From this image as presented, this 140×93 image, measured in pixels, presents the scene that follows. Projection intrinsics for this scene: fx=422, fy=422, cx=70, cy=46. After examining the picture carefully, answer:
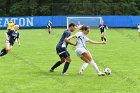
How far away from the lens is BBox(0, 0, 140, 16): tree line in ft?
226

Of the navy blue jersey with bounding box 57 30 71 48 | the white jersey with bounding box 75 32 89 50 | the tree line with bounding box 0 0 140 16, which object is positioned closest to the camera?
the white jersey with bounding box 75 32 89 50

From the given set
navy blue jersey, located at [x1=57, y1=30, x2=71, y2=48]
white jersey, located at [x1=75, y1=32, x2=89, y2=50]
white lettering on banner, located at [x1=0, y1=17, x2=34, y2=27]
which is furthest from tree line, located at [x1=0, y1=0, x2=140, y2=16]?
white jersey, located at [x1=75, y1=32, x2=89, y2=50]

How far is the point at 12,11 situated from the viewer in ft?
255

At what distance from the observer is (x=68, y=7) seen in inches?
2717

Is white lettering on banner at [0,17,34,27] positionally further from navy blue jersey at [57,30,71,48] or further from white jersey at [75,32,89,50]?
white jersey at [75,32,89,50]

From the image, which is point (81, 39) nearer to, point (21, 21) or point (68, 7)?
point (21, 21)

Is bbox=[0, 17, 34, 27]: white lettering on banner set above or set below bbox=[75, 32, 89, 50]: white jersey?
below

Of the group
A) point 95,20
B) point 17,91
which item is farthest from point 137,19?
point 17,91

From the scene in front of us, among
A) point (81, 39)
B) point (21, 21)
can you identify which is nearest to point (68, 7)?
point (21, 21)

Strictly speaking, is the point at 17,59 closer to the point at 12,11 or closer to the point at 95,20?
the point at 95,20

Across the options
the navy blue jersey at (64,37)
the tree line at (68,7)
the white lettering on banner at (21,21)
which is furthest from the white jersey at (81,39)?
the tree line at (68,7)

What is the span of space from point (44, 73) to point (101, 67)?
3063 mm

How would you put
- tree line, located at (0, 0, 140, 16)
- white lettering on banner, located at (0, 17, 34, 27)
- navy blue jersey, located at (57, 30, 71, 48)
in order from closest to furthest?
navy blue jersey, located at (57, 30, 71, 48)
white lettering on banner, located at (0, 17, 34, 27)
tree line, located at (0, 0, 140, 16)

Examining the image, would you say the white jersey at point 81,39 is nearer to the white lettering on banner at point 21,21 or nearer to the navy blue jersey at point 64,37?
the navy blue jersey at point 64,37
